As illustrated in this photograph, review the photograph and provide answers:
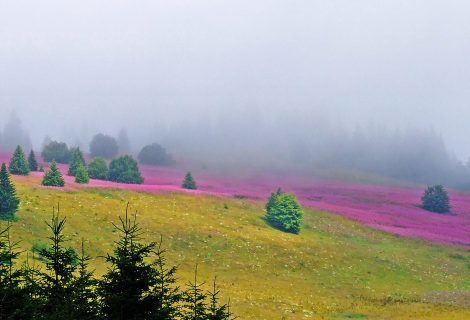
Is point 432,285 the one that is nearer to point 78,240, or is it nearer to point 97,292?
point 78,240

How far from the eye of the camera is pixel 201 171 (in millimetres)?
100438

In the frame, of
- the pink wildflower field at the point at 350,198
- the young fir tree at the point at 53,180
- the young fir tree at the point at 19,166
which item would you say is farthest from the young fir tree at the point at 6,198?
the young fir tree at the point at 19,166

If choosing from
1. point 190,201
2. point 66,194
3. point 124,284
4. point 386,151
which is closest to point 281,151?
point 386,151

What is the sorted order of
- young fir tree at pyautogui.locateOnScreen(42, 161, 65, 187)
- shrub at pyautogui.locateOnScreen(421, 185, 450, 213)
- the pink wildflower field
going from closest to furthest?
young fir tree at pyautogui.locateOnScreen(42, 161, 65, 187) < the pink wildflower field < shrub at pyautogui.locateOnScreen(421, 185, 450, 213)

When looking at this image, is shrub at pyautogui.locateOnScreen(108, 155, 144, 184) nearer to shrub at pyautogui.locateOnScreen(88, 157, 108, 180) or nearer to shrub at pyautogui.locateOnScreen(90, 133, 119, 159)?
shrub at pyautogui.locateOnScreen(88, 157, 108, 180)

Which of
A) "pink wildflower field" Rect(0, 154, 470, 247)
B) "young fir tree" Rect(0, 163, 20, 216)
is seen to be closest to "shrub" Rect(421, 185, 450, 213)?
"pink wildflower field" Rect(0, 154, 470, 247)

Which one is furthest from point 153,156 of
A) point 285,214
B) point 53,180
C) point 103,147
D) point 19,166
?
point 285,214

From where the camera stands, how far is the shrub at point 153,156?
107 m

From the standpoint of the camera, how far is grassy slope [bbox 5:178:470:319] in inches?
1233

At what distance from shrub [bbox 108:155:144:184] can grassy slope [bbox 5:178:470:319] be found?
1292cm

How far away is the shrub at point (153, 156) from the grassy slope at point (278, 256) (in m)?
50.3

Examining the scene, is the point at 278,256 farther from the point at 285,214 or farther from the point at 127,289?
the point at 127,289

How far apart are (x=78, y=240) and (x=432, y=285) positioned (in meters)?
32.2

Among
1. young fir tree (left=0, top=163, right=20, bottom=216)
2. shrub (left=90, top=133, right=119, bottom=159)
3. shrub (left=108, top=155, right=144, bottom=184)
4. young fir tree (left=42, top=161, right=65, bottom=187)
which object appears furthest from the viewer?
shrub (left=90, top=133, right=119, bottom=159)
